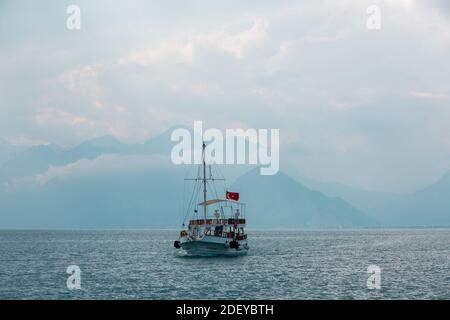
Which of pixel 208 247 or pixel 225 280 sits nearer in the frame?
pixel 225 280

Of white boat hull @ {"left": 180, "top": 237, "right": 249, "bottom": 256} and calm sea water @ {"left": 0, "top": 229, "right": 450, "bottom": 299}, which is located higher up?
white boat hull @ {"left": 180, "top": 237, "right": 249, "bottom": 256}

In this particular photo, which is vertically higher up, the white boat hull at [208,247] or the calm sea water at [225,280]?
the white boat hull at [208,247]

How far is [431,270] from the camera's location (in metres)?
71.9

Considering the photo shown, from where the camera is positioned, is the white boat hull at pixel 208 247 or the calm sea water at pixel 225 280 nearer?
the calm sea water at pixel 225 280

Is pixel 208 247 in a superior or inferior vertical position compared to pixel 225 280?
superior

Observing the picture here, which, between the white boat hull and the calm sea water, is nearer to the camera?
the calm sea water
